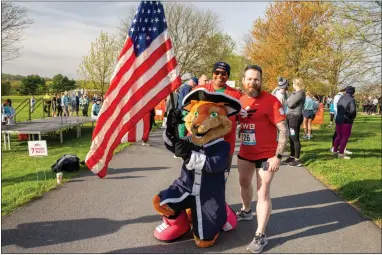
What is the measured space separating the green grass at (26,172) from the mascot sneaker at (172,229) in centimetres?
246

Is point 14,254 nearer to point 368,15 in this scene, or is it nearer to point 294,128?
point 294,128

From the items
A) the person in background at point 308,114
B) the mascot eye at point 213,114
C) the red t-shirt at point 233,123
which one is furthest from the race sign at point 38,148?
the person in background at point 308,114

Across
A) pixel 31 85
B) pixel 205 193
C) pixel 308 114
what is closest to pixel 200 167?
pixel 205 193

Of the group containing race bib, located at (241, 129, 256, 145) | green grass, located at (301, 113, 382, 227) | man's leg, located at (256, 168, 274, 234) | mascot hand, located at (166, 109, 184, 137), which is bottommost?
green grass, located at (301, 113, 382, 227)

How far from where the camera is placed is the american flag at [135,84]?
346 centimetres

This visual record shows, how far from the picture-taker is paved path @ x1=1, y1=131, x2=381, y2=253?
12.1 ft

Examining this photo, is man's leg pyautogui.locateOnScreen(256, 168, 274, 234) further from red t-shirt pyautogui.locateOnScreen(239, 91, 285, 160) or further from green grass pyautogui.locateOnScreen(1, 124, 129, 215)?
green grass pyautogui.locateOnScreen(1, 124, 129, 215)

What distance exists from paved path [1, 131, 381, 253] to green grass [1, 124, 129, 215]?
268 mm

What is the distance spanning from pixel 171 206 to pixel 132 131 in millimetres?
979

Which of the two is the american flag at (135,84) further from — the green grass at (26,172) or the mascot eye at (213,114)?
the green grass at (26,172)

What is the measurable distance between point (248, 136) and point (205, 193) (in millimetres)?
846

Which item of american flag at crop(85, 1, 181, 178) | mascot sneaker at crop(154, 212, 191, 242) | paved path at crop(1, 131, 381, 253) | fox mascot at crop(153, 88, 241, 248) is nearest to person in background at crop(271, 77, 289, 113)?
paved path at crop(1, 131, 381, 253)

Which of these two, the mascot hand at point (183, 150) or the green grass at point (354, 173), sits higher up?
the mascot hand at point (183, 150)

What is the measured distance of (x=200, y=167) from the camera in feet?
11.2
